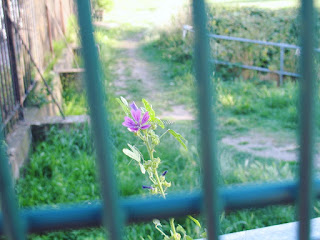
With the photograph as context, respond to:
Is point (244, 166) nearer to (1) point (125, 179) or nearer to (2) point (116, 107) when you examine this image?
(1) point (125, 179)

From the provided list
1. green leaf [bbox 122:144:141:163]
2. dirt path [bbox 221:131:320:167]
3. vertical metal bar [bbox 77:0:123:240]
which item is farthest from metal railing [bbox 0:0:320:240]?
dirt path [bbox 221:131:320:167]

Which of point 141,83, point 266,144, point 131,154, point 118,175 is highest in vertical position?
point 131,154

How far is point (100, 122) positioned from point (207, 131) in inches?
5.0

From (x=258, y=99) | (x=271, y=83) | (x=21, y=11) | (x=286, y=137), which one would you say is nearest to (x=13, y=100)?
(x=21, y=11)

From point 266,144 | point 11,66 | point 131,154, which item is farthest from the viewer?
point 266,144

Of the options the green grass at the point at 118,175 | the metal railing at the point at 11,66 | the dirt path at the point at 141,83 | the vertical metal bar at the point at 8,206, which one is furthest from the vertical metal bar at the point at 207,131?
the dirt path at the point at 141,83

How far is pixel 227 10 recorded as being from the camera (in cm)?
1168

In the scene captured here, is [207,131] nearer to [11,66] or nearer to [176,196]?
[176,196]

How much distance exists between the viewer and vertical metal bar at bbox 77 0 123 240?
53 centimetres

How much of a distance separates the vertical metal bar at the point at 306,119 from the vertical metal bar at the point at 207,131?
0.38ft

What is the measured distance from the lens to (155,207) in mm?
569

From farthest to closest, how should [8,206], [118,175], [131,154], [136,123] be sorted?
1. [118,175]
2. [136,123]
3. [131,154]
4. [8,206]

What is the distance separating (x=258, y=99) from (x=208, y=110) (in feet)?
22.0

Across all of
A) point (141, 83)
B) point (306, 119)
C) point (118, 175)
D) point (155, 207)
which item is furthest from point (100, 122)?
point (141, 83)
